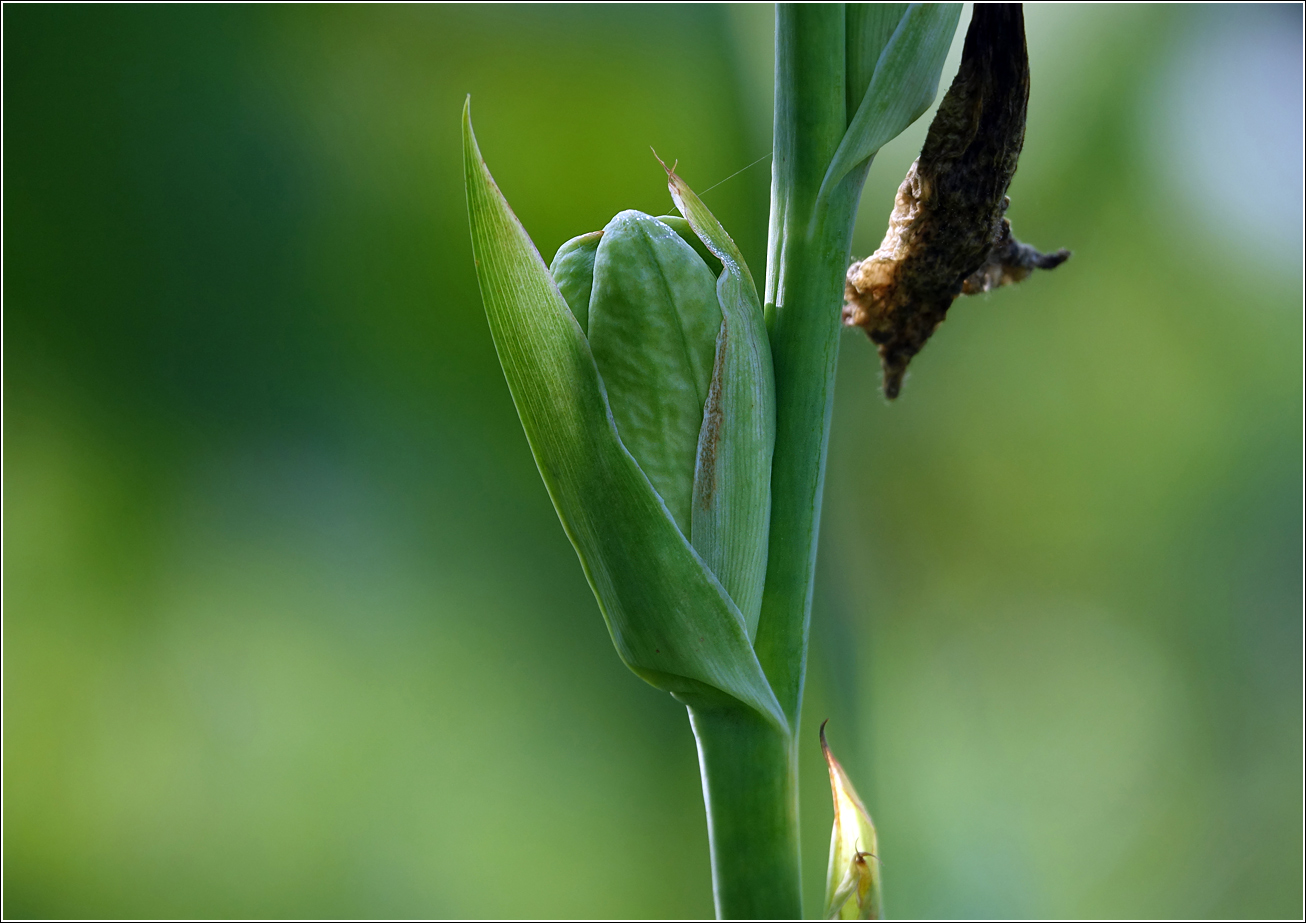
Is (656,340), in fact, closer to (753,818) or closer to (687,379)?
(687,379)

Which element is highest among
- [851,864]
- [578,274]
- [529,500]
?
[578,274]

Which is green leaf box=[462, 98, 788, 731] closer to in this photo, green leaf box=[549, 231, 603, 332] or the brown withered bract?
green leaf box=[549, 231, 603, 332]

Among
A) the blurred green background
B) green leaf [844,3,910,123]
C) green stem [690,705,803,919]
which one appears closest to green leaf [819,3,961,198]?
green leaf [844,3,910,123]

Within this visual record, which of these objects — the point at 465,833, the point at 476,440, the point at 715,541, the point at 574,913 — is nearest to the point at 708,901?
the point at 574,913

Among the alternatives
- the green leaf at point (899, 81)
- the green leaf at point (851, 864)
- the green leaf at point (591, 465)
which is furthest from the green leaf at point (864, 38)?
the green leaf at point (851, 864)

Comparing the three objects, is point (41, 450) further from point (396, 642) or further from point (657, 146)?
point (657, 146)

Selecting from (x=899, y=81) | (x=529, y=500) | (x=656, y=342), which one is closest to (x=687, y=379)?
(x=656, y=342)
